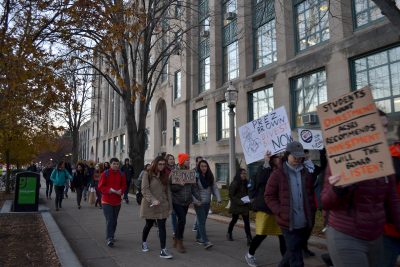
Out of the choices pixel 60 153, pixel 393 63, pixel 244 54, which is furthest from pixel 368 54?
pixel 60 153

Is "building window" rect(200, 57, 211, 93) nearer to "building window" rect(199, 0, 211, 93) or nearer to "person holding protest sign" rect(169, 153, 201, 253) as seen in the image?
"building window" rect(199, 0, 211, 93)

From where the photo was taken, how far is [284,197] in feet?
15.2

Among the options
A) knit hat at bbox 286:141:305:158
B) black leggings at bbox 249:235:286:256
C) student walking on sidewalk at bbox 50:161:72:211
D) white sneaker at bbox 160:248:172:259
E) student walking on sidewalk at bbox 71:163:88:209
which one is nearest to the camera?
knit hat at bbox 286:141:305:158

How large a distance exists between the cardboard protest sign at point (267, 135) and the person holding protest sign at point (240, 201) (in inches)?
44.4

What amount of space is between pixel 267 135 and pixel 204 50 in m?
20.5

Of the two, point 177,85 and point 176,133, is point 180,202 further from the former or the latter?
point 177,85

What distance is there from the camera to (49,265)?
6.27m

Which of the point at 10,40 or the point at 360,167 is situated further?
the point at 10,40

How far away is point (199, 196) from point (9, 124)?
733cm

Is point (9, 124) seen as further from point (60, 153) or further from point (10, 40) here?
point (60, 153)

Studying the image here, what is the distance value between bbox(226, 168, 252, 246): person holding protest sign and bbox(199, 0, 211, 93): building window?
59.4ft

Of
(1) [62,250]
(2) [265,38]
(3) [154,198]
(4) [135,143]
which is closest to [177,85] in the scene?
(4) [135,143]

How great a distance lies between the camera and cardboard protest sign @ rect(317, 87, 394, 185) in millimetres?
2980

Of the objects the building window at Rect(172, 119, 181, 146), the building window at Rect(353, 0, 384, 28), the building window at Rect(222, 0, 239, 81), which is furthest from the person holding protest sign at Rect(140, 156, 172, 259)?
the building window at Rect(172, 119, 181, 146)
